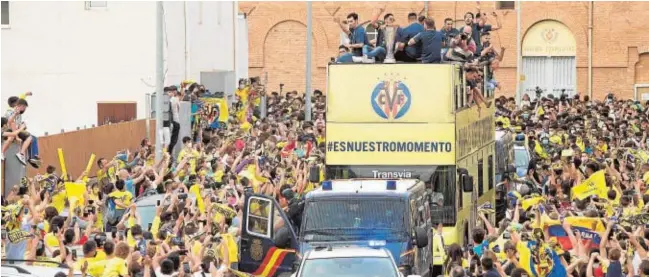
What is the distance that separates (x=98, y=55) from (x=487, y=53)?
56.9 feet

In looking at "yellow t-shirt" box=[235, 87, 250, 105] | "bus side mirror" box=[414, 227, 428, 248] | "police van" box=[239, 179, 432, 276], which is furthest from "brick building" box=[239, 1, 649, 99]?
"bus side mirror" box=[414, 227, 428, 248]

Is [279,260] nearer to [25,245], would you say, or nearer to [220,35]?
[25,245]

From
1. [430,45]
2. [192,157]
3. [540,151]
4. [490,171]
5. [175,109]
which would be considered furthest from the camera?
[540,151]

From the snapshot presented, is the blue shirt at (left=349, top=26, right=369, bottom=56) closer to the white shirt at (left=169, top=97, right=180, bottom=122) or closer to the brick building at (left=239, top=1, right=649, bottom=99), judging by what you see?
the white shirt at (left=169, top=97, right=180, bottom=122)

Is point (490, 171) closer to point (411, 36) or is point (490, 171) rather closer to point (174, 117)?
point (411, 36)

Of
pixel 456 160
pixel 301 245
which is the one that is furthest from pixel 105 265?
pixel 456 160

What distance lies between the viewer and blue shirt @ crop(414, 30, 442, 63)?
2595cm

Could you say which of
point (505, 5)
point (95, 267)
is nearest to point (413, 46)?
point (95, 267)

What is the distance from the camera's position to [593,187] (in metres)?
25.8

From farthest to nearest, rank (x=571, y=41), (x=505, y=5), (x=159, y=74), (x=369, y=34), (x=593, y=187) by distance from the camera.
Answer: (x=505, y=5) → (x=571, y=41) → (x=369, y=34) → (x=159, y=74) → (x=593, y=187)

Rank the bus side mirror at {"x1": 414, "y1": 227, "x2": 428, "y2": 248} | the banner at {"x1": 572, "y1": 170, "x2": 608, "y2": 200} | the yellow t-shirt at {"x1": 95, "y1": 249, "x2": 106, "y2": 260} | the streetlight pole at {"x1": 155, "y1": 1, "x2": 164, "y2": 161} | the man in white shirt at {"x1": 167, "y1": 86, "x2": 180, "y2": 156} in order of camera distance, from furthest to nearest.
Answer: the man in white shirt at {"x1": 167, "y1": 86, "x2": 180, "y2": 156}, the streetlight pole at {"x1": 155, "y1": 1, "x2": 164, "y2": 161}, the banner at {"x1": 572, "y1": 170, "x2": 608, "y2": 200}, the bus side mirror at {"x1": 414, "y1": 227, "x2": 428, "y2": 248}, the yellow t-shirt at {"x1": 95, "y1": 249, "x2": 106, "y2": 260}

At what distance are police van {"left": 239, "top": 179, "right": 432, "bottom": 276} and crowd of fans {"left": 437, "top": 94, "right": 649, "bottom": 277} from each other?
Result: 27.7 inches

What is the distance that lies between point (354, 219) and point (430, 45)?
254 inches

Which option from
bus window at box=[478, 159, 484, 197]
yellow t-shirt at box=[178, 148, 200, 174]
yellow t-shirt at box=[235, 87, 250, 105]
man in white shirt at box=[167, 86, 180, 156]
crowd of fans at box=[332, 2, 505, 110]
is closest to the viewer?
crowd of fans at box=[332, 2, 505, 110]
